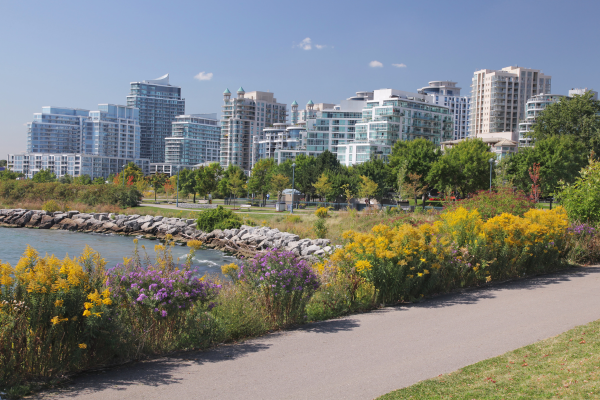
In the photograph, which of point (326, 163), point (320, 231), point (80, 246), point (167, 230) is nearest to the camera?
point (320, 231)

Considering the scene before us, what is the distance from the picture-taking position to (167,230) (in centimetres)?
3484

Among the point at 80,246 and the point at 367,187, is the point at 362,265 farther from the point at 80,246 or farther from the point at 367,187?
the point at 367,187

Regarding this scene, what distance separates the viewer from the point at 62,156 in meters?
175

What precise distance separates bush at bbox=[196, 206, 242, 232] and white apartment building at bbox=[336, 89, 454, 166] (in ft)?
245

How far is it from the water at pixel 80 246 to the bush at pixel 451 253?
12307 mm

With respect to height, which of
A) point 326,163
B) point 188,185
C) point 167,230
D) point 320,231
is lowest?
point 167,230

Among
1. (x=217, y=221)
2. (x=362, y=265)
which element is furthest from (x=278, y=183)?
(x=362, y=265)

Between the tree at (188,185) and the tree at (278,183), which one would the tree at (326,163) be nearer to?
the tree at (278,183)

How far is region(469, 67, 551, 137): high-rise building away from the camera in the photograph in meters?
174

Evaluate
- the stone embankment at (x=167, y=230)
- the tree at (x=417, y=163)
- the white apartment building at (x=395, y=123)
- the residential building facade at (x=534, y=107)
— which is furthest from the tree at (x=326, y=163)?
the residential building facade at (x=534, y=107)

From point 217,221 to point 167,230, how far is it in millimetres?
4242

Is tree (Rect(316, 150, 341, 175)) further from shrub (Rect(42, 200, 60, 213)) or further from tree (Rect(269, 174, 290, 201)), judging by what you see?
shrub (Rect(42, 200, 60, 213))

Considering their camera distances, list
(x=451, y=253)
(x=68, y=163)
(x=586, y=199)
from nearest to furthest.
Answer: (x=451, y=253) → (x=586, y=199) → (x=68, y=163)

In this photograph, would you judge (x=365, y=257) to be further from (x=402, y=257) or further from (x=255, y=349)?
(x=255, y=349)
